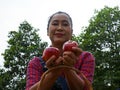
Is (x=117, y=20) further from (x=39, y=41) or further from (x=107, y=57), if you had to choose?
(x=39, y=41)

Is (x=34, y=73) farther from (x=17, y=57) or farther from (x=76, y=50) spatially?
(x=17, y=57)

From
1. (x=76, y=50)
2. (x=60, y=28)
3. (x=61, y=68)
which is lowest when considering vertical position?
(x=61, y=68)

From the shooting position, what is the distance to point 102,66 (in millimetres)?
29953

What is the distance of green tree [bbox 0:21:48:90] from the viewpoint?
29922 millimetres

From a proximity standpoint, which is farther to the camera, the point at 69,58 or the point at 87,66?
the point at 87,66

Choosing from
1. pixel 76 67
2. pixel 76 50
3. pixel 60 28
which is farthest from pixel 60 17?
pixel 76 50

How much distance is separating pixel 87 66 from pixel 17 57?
2741 cm

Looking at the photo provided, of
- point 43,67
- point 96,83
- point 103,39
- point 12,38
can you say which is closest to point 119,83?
point 96,83

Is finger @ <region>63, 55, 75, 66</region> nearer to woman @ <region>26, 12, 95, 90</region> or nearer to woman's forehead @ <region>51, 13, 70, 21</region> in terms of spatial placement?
woman @ <region>26, 12, 95, 90</region>

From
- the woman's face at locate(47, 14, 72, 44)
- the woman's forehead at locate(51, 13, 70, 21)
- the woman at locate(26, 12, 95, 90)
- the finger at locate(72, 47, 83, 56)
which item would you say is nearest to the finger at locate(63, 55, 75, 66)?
the woman at locate(26, 12, 95, 90)

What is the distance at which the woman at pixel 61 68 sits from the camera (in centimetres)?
247

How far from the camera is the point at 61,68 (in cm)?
245

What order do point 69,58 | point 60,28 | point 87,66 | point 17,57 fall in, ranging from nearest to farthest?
point 69,58, point 60,28, point 87,66, point 17,57

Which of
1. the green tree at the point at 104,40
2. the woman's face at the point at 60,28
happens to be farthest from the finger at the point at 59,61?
the green tree at the point at 104,40
